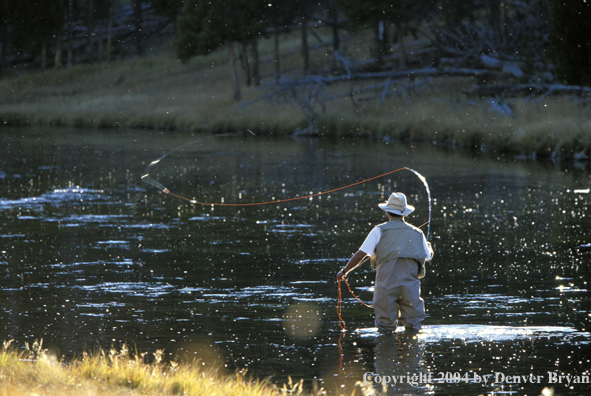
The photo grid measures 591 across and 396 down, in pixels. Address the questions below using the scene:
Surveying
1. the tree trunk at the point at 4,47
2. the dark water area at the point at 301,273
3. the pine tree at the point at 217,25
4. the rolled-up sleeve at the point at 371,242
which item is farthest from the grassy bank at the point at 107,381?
the tree trunk at the point at 4,47

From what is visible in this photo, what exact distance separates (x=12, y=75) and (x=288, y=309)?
67823mm

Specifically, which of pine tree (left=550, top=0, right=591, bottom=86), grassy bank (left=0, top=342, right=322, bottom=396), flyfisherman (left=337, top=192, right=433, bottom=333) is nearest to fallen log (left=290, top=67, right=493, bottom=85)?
pine tree (left=550, top=0, right=591, bottom=86)

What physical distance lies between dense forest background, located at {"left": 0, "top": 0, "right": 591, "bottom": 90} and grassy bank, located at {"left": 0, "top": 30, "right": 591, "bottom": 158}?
1.90 meters

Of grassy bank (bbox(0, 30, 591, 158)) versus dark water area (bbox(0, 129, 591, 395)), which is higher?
grassy bank (bbox(0, 30, 591, 158))

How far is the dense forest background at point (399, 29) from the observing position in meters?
31.6

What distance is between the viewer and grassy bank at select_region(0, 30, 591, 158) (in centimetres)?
3105

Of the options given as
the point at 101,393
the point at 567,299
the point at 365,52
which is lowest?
the point at 567,299

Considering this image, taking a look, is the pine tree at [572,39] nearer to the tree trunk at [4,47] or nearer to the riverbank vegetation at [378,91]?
the riverbank vegetation at [378,91]

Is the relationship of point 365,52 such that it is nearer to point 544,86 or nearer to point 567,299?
point 544,86

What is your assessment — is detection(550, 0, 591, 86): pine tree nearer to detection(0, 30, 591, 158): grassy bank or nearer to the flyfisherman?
detection(0, 30, 591, 158): grassy bank

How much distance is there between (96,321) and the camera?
30.6 feet

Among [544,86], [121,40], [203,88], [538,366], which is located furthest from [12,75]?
[538,366]

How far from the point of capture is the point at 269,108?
43.0 metres

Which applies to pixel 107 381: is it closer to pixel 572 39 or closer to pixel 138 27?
pixel 572 39
